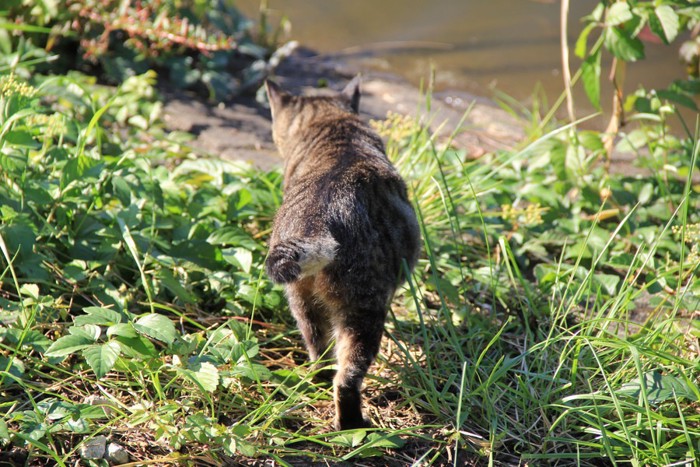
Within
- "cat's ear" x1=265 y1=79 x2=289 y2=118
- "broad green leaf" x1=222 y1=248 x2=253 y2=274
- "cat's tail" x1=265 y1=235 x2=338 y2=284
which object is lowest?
"broad green leaf" x1=222 y1=248 x2=253 y2=274

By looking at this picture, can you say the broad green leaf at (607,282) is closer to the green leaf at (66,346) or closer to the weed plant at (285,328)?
the weed plant at (285,328)

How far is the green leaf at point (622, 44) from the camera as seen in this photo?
132 inches

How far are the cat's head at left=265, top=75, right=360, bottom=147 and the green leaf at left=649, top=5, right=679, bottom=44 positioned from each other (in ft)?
4.52

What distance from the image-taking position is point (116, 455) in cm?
217

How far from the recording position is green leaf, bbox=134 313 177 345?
2.21 meters

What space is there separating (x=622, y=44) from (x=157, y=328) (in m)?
2.40

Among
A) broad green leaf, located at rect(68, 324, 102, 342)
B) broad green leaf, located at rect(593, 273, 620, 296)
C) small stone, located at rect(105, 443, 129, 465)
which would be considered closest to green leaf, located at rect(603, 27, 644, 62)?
broad green leaf, located at rect(593, 273, 620, 296)

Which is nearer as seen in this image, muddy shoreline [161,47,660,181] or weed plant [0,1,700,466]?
weed plant [0,1,700,466]

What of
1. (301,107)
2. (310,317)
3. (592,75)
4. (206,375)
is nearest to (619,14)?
(592,75)

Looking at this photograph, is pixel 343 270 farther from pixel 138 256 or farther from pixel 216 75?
pixel 216 75

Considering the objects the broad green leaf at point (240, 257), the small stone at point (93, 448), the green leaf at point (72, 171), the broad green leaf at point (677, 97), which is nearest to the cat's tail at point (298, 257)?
the broad green leaf at point (240, 257)

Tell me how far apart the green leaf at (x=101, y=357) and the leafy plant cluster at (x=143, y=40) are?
8.37 feet

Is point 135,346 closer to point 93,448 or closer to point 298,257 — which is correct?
point 93,448

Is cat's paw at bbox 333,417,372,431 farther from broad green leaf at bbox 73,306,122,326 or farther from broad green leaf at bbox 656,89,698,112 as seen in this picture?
broad green leaf at bbox 656,89,698,112
